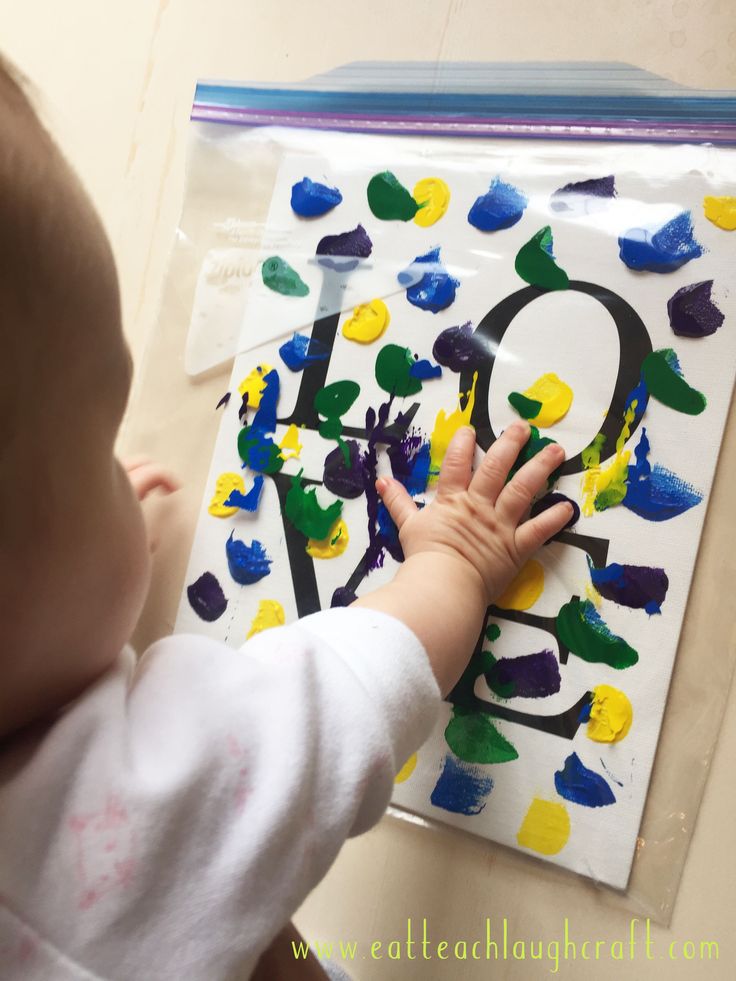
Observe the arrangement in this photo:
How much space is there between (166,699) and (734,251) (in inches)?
17.2

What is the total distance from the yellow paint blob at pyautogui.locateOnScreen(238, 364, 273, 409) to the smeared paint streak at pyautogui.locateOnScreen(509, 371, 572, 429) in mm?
210

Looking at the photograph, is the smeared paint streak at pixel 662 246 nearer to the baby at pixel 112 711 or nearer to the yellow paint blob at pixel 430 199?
the yellow paint blob at pixel 430 199

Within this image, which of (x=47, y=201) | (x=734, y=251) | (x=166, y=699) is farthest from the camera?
(x=734, y=251)

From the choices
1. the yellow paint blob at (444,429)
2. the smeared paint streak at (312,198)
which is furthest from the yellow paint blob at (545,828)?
the smeared paint streak at (312,198)

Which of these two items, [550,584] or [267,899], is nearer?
[267,899]

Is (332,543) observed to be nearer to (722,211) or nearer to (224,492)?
(224,492)

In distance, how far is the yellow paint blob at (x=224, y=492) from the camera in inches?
23.8

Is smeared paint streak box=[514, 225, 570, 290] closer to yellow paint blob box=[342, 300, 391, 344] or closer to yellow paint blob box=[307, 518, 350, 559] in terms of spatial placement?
yellow paint blob box=[342, 300, 391, 344]

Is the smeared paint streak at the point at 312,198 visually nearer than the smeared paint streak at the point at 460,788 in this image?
No

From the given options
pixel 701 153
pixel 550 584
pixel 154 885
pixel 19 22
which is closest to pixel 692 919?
pixel 550 584

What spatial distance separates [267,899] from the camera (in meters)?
0.34

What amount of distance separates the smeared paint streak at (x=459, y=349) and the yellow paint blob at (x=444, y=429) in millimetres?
11

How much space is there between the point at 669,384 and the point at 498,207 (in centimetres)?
18

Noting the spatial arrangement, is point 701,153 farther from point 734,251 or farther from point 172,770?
point 172,770
